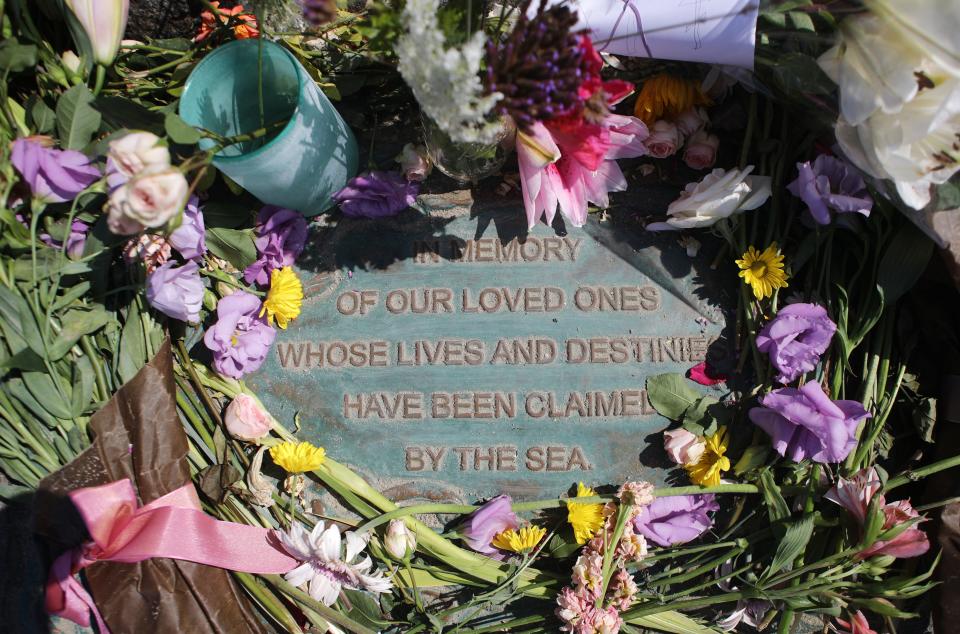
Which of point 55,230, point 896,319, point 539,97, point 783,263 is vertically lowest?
point 896,319

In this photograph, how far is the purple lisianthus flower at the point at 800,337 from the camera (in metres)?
1.56

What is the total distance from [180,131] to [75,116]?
35cm

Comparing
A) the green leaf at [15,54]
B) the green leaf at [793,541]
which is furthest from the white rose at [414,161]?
the green leaf at [793,541]

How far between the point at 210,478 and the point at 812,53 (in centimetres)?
164

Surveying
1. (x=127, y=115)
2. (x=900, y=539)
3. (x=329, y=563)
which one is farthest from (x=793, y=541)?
(x=127, y=115)

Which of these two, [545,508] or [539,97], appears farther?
[545,508]

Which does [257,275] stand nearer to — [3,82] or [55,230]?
[55,230]

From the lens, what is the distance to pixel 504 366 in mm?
1707

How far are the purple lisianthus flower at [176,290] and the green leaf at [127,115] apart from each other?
0.31 m

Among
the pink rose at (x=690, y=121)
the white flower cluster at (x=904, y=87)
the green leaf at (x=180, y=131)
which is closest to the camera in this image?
the white flower cluster at (x=904, y=87)

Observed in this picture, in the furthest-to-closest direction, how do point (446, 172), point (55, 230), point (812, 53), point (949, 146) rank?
point (446, 172)
point (55, 230)
point (812, 53)
point (949, 146)

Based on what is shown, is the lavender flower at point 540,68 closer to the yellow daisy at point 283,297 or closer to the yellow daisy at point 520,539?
the yellow daisy at point 283,297

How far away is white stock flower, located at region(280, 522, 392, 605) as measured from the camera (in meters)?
1.54

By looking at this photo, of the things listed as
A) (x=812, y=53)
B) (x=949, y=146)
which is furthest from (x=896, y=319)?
(x=812, y=53)
